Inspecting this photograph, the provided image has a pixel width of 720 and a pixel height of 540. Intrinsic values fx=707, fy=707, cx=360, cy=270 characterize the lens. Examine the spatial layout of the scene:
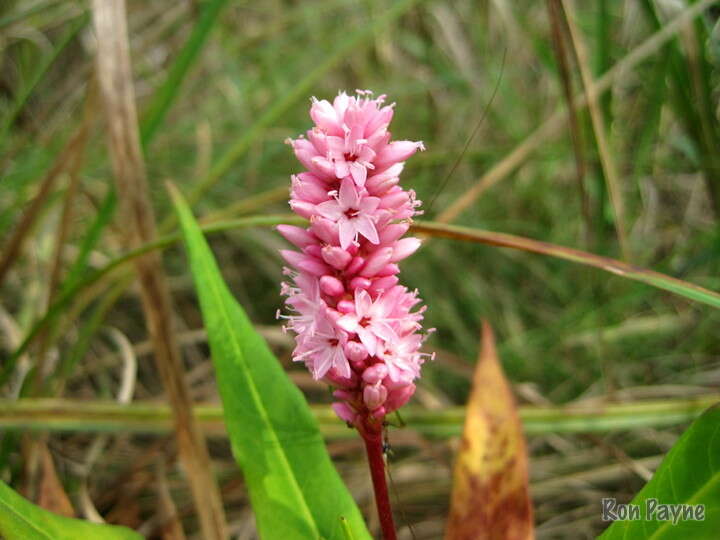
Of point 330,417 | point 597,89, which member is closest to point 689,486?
point 330,417

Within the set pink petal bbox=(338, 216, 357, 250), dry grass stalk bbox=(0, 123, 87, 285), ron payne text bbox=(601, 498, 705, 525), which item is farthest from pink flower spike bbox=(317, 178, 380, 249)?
dry grass stalk bbox=(0, 123, 87, 285)

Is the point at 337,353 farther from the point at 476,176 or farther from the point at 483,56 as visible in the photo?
the point at 483,56

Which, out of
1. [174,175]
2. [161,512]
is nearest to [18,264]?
[174,175]

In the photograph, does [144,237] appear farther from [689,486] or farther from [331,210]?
[689,486]

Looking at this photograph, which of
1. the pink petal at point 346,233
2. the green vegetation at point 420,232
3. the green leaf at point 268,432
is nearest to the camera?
the pink petal at point 346,233

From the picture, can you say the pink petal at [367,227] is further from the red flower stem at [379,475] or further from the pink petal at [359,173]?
the red flower stem at [379,475]

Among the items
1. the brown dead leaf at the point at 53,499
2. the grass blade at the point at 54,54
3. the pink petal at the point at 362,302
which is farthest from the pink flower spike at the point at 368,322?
the grass blade at the point at 54,54

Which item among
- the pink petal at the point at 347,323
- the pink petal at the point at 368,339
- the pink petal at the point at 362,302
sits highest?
the pink petal at the point at 362,302
